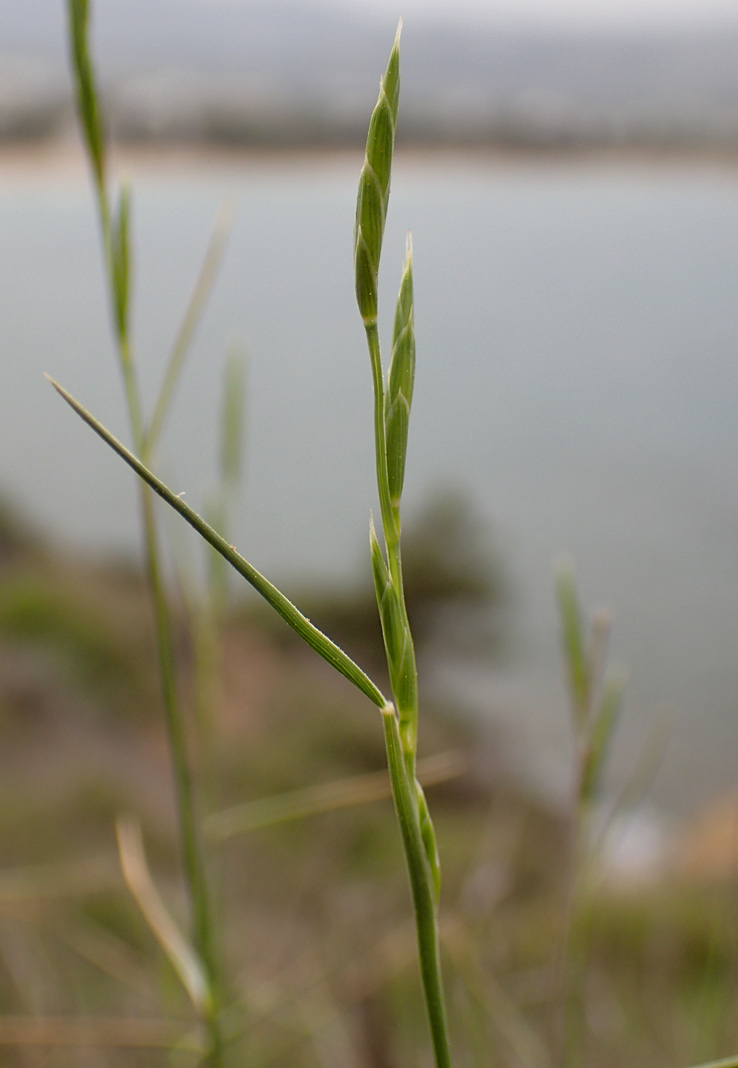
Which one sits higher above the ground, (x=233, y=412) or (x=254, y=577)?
(x=233, y=412)

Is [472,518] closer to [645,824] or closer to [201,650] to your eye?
[645,824]

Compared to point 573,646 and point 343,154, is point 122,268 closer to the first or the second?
point 573,646

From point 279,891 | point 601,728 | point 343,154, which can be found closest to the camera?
point 601,728

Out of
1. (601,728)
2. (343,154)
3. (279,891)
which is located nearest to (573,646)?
(601,728)

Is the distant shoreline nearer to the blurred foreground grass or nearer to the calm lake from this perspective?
the calm lake

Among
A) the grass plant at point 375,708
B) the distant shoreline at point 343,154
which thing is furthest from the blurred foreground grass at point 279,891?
the distant shoreline at point 343,154

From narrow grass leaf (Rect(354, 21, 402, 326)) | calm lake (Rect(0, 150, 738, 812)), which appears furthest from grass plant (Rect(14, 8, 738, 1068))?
calm lake (Rect(0, 150, 738, 812))

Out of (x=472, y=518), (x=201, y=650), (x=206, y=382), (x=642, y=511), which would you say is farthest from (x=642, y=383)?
(x=201, y=650)
